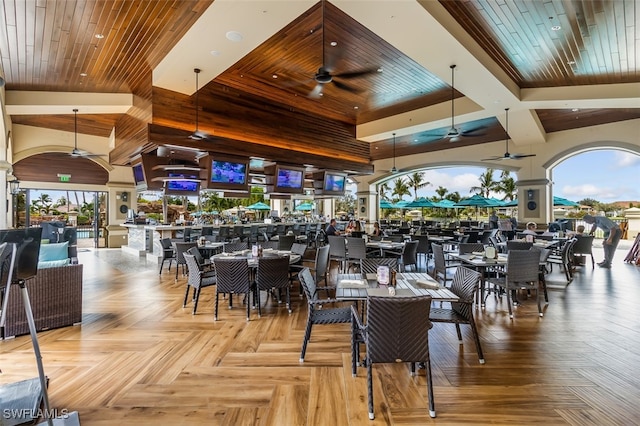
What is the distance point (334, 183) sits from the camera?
36.2 feet

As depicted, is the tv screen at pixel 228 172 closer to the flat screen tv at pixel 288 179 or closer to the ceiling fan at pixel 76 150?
the flat screen tv at pixel 288 179

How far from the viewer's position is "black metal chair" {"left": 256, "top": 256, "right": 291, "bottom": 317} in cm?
448

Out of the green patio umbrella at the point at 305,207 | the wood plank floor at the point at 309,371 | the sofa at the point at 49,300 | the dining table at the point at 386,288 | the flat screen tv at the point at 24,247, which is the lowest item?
the wood plank floor at the point at 309,371

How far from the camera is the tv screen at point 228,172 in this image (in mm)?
7894

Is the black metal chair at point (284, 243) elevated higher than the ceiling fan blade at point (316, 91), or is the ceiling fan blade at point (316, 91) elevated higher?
the ceiling fan blade at point (316, 91)

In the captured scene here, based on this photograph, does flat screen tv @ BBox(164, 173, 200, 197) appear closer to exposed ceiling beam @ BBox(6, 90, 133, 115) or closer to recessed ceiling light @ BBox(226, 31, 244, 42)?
exposed ceiling beam @ BBox(6, 90, 133, 115)

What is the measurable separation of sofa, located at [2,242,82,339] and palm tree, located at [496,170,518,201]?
25.7 m

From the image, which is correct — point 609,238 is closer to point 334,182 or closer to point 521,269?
point 521,269

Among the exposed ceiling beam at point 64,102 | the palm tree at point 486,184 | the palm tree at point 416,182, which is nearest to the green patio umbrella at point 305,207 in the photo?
the palm tree at point 416,182

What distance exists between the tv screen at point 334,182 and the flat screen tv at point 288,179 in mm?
1088

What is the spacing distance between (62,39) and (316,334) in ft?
19.0

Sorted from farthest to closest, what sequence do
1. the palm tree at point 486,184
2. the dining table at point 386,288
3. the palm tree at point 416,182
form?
the palm tree at point 416,182 < the palm tree at point 486,184 < the dining table at point 386,288

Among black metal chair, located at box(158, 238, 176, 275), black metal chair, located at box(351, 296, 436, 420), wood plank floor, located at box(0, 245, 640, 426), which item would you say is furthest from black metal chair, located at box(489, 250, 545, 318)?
black metal chair, located at box(158, 238, 176, 275)

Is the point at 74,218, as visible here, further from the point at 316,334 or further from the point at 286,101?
the point at 316,334
